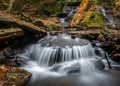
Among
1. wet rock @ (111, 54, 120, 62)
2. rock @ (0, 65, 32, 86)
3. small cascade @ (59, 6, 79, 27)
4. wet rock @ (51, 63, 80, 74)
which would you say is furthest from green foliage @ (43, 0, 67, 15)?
rock @ (0, 65, 32, 86)

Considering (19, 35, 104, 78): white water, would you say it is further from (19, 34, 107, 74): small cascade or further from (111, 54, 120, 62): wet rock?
(111, 54, 120, 62): wet rock

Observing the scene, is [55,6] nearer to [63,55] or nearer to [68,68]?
[63,55]

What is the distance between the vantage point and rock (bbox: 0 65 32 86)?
231 inches

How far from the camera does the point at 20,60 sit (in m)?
8.54

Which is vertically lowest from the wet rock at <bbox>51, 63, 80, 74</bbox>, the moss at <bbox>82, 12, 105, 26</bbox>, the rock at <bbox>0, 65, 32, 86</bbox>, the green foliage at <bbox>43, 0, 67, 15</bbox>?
the wet rock at <bbox>51, 63, 80, 74</bbox>

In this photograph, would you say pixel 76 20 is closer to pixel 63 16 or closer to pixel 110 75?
pixel 63 16

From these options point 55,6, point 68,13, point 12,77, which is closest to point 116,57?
point 12,77

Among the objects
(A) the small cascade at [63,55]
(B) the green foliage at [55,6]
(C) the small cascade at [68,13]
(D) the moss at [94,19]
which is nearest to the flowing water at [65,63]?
(A) the small cascade at [63,55]

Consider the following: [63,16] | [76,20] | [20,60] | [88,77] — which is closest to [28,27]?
[20,60]

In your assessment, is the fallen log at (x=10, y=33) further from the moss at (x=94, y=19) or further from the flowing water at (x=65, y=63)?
the moss at (x=94, y=19)

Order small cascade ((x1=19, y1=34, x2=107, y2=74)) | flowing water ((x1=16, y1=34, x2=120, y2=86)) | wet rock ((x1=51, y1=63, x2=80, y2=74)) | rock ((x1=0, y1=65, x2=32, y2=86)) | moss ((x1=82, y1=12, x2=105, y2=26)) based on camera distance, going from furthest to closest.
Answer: moss ((x1=82, y1=12, x2=105, y2=26)), small cascade ((x1=19, y1=34, x2=107, y2=74)), wet rock ((x1=51, y1=63, x2=80, y2=74)), flowing water ((x1=16, y1=34, x2=120, y2=86)), rock ((x1=0, y1=65, x2=32, y2=86))

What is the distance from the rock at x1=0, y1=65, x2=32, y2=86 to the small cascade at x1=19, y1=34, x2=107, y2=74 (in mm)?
1383

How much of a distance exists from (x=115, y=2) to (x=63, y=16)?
5.51 metres

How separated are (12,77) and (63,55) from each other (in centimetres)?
304
